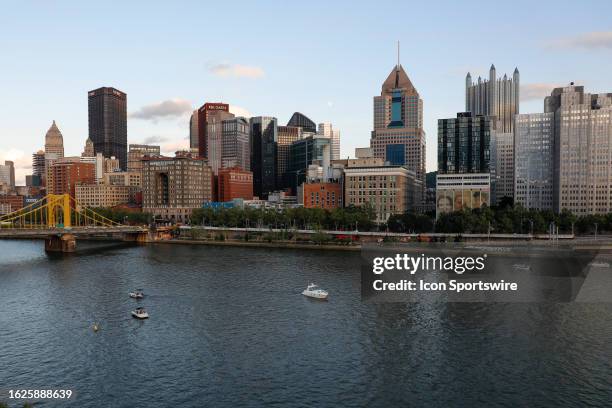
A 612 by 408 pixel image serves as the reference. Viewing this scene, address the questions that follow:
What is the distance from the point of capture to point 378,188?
568 feet

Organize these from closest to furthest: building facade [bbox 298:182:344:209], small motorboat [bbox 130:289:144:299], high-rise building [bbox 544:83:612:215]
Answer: small motorboat [bbox 130:289:144:299] < high-rise building [bbox 544:83:612:215] < building facade [bbox 298:182:344:209]

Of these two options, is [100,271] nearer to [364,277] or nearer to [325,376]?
[364,277]

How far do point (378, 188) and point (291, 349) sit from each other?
13138cm

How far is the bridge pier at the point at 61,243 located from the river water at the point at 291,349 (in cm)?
5481

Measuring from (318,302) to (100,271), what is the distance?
160 ft

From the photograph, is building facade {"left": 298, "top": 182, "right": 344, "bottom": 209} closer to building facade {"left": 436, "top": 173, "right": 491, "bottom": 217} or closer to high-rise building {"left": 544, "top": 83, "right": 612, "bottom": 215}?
building facade {"left": 436, "top": 173, "right": 491, "bottom": 217}

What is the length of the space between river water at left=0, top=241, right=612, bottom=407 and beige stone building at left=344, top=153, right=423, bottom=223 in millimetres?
97085

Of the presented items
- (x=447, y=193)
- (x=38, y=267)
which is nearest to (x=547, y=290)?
(x=38, y=267)

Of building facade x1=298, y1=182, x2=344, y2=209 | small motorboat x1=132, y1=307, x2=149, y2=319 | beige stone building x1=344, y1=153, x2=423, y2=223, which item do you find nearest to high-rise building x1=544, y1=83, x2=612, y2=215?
Answer: beige stone building x1=344, y1=153, x2=423, y2=223

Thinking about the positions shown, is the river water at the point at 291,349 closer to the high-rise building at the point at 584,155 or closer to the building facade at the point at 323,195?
the building facade at the point at 323,195

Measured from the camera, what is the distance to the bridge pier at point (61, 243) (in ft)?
416

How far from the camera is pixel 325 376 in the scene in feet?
130

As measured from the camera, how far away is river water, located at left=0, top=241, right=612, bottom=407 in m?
36.8

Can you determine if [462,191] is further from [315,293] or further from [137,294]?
[137,294]
